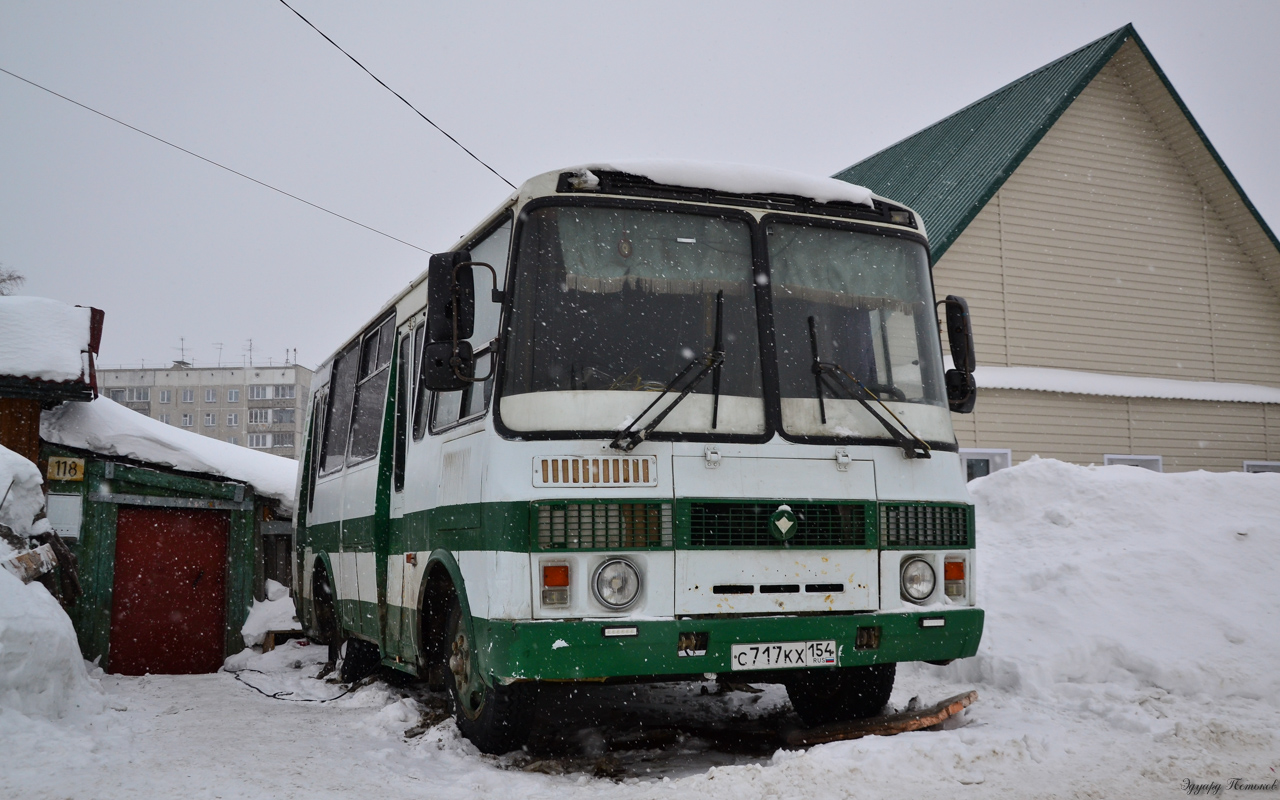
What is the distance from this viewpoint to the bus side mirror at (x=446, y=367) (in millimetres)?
5703

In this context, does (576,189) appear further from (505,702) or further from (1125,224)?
(1125,224)

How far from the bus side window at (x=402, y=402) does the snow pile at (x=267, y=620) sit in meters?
6.05

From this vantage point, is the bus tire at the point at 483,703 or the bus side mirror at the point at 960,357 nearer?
the bus tire at the point at 483,703

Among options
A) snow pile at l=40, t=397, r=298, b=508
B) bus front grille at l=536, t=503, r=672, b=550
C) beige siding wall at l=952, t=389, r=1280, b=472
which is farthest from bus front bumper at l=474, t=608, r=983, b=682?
beige siding wall at l=952, t=389, r=1280, b=472

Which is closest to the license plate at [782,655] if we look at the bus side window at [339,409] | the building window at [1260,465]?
the bus side window at [339,409]

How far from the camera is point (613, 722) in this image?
24.9 ft

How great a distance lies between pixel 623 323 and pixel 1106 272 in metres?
14.7

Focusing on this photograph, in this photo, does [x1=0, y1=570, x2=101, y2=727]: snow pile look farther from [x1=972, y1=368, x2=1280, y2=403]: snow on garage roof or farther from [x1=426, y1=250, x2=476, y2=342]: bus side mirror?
[x1=972, y1=368, x2=1280, y2=403]: snow on garage roof

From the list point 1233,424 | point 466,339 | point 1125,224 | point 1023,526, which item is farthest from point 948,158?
point 466,339

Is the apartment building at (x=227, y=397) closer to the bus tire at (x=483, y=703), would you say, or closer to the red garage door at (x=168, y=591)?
the red garage door at (x=168, y=591)

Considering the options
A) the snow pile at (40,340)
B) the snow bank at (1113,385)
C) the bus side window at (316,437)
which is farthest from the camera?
the snow bank at (1113,385)

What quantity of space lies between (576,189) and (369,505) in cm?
356

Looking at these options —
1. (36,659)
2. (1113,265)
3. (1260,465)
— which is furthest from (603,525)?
(1260,465)

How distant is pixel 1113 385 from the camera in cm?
1780
